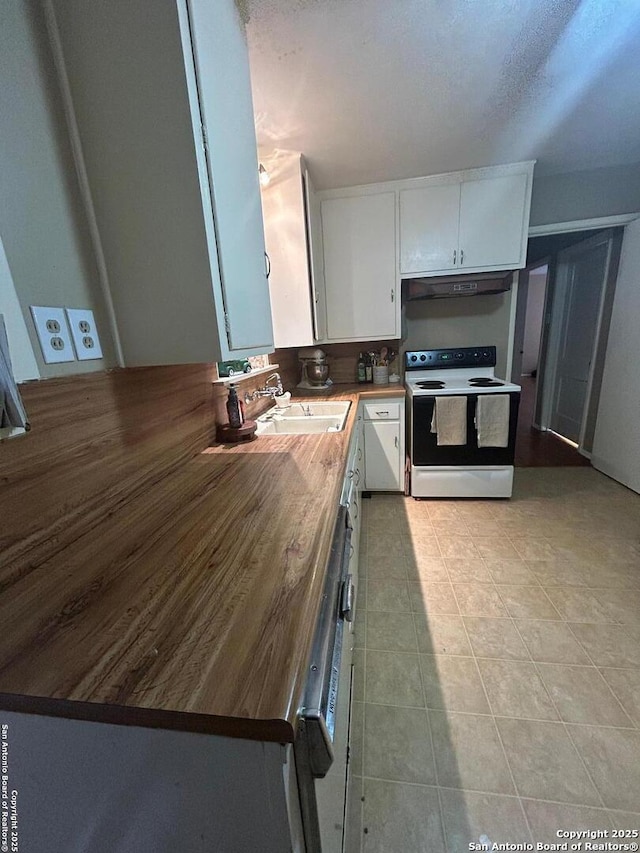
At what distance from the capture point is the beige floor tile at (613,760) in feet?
3.19

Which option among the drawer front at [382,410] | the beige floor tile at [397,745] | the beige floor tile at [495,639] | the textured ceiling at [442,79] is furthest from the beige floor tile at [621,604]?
the textured ceiling at [442,79]

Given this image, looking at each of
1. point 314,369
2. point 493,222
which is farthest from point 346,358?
point 493,222

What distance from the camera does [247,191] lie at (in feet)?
3.69

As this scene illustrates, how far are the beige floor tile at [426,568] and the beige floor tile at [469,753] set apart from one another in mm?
683

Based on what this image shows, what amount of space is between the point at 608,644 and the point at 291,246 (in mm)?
2676

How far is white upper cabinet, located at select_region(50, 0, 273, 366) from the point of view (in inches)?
30.8

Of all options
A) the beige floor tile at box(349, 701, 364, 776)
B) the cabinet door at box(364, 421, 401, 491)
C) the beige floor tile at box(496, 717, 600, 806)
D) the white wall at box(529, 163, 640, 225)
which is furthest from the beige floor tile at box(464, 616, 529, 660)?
the white wall at box(529, 163, 640, 225)

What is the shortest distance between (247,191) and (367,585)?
1889mm

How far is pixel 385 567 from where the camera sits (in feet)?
6.38

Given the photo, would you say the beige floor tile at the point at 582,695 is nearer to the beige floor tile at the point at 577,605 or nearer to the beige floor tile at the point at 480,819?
the beige floor tile at the point at 577,605

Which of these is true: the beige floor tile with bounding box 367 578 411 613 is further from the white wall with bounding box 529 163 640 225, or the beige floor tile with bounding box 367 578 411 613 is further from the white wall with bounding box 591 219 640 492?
the white wall with bounding box 529 163 640 225

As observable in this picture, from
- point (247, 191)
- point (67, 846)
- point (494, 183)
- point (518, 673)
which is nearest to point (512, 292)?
point (494, 183)

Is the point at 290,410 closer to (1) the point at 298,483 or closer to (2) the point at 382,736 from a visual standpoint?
A: (1) the point at 298,483

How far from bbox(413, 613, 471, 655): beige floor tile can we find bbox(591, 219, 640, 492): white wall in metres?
2.11
